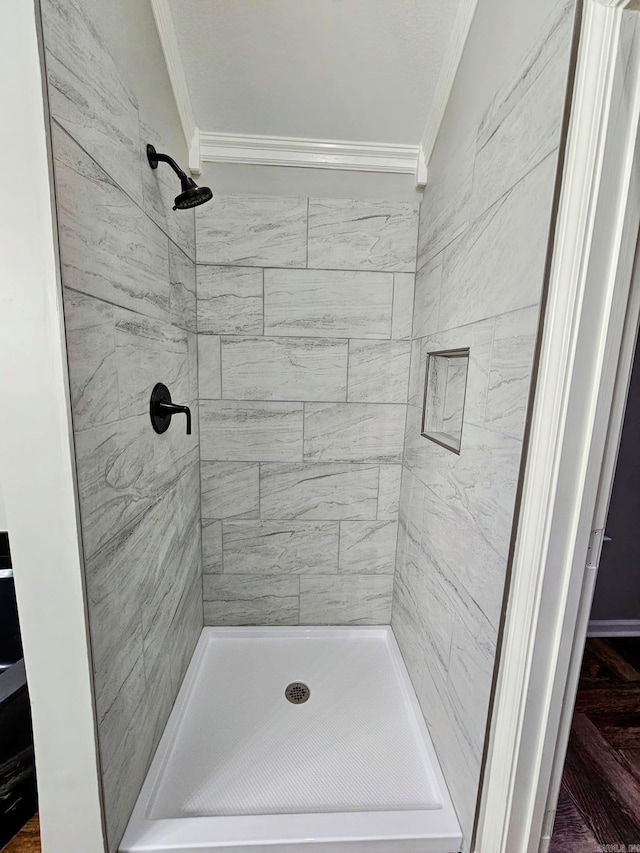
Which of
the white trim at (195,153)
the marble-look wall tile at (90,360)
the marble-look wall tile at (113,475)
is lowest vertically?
the marble-look wall tile at (113,475)

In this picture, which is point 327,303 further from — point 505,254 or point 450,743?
point 450,743

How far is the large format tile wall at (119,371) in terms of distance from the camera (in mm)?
711

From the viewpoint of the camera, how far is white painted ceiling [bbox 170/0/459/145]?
3.60 feet

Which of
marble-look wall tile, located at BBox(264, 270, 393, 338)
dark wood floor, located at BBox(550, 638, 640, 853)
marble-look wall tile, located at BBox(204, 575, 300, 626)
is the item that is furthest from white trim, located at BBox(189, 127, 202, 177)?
dark wood floor, located at BBox(550, 638, 640, 853)

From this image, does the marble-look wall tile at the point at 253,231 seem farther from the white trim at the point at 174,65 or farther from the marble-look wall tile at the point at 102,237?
the marble-look wall tile at the point at 102,237

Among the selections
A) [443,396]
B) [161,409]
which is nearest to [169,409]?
[161,409]

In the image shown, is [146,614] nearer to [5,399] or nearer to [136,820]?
[136,820]

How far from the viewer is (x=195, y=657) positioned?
1.62m

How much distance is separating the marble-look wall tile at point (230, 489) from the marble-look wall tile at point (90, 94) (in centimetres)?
108

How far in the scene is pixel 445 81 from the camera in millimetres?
1209

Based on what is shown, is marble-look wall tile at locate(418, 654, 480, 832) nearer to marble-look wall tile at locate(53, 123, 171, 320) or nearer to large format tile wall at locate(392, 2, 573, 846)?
large format tile wall at locate(392, 2, 573, 846)

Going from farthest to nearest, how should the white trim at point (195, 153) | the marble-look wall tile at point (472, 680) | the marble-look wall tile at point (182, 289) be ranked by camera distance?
the white trim at point (195, 153) → the marble-look wall tile at point (182, 289) → the marble-look wall tile at point (472, 680)

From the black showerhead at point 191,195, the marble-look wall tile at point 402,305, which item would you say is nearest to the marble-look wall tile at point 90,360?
the black showerhead at point 191,195

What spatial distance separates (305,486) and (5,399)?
1.20 m
